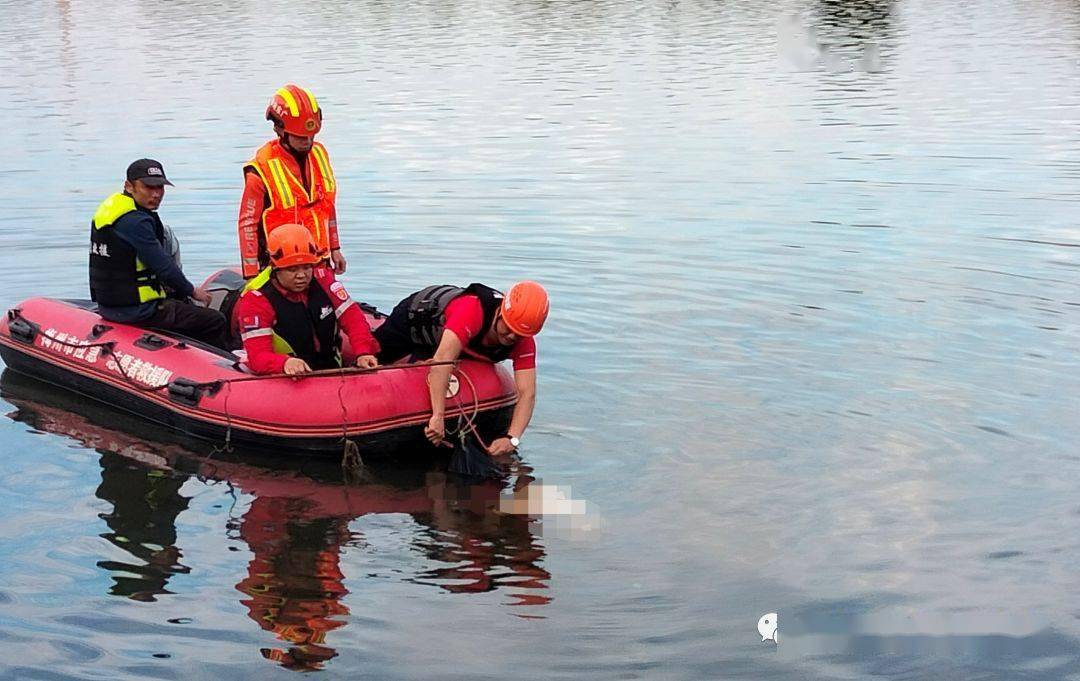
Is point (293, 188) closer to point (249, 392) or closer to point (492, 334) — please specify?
point (249, 392)

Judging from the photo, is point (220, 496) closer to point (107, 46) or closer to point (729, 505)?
point (729, 505)

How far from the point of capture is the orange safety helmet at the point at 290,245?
26.4 feet

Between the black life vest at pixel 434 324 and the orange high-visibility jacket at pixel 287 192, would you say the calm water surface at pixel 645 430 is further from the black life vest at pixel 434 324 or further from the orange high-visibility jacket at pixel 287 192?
the orange high-visibility jacket at pixel 287 192

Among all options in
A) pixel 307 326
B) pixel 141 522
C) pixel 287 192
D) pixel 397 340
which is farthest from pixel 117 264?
pixel 141 522

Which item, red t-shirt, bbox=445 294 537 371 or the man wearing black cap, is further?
the man wearing black cap

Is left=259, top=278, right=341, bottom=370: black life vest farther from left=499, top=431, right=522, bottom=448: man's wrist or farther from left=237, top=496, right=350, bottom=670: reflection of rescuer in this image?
left=499, top=431, right=522, bottom=448: man's wrist

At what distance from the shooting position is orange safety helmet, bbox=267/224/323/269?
26.4 ft

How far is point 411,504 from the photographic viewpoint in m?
7.71

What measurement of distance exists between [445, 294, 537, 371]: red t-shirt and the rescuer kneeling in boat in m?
0.74

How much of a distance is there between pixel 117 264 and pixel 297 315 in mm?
1477

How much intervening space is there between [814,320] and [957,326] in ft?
3.36

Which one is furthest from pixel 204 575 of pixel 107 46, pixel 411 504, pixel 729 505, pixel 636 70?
pixel 107 46

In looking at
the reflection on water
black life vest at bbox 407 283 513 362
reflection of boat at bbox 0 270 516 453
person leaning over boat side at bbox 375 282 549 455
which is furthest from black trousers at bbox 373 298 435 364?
the reflection on water

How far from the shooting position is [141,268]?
9.09 meters
